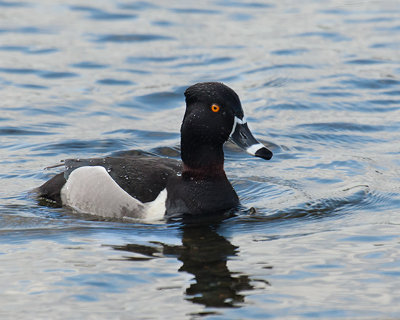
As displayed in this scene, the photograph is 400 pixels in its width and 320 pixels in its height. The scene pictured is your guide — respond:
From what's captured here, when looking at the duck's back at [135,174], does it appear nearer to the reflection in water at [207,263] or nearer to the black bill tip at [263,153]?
the reflection in water at [207,263]

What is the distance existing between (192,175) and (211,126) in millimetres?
545

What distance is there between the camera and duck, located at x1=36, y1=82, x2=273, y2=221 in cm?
856

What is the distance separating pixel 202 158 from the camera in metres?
8.66

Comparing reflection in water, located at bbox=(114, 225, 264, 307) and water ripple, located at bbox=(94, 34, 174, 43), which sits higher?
water ripple, located at bbox=(94, 34, 174, 43)

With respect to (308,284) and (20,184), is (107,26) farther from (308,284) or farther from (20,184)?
(308,284)

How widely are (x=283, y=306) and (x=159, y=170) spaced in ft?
9.29

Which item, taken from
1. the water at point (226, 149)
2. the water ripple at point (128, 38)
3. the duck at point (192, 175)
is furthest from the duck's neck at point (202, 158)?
the water ripple at point (128, 38)

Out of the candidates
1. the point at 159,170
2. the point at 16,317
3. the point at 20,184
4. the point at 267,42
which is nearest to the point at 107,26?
the point at 267,42

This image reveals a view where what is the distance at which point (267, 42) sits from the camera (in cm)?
1767

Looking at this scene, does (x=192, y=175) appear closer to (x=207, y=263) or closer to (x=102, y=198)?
(x=102, y=198)

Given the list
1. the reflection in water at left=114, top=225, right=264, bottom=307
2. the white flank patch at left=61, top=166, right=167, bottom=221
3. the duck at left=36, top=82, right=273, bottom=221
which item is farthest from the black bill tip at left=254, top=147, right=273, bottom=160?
the white flank patch at left=61, top=166, right=167, bottom=221

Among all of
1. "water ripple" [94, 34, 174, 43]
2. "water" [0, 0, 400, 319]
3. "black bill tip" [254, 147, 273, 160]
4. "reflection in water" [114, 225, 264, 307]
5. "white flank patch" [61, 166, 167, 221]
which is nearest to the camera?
"reflection in water" [114, 225, 264, 307]

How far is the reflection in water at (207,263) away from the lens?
6562 millimetres

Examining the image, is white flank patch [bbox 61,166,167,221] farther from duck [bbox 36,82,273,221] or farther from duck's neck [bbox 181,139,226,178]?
duck's neck [bbox 181,139,226,178]
